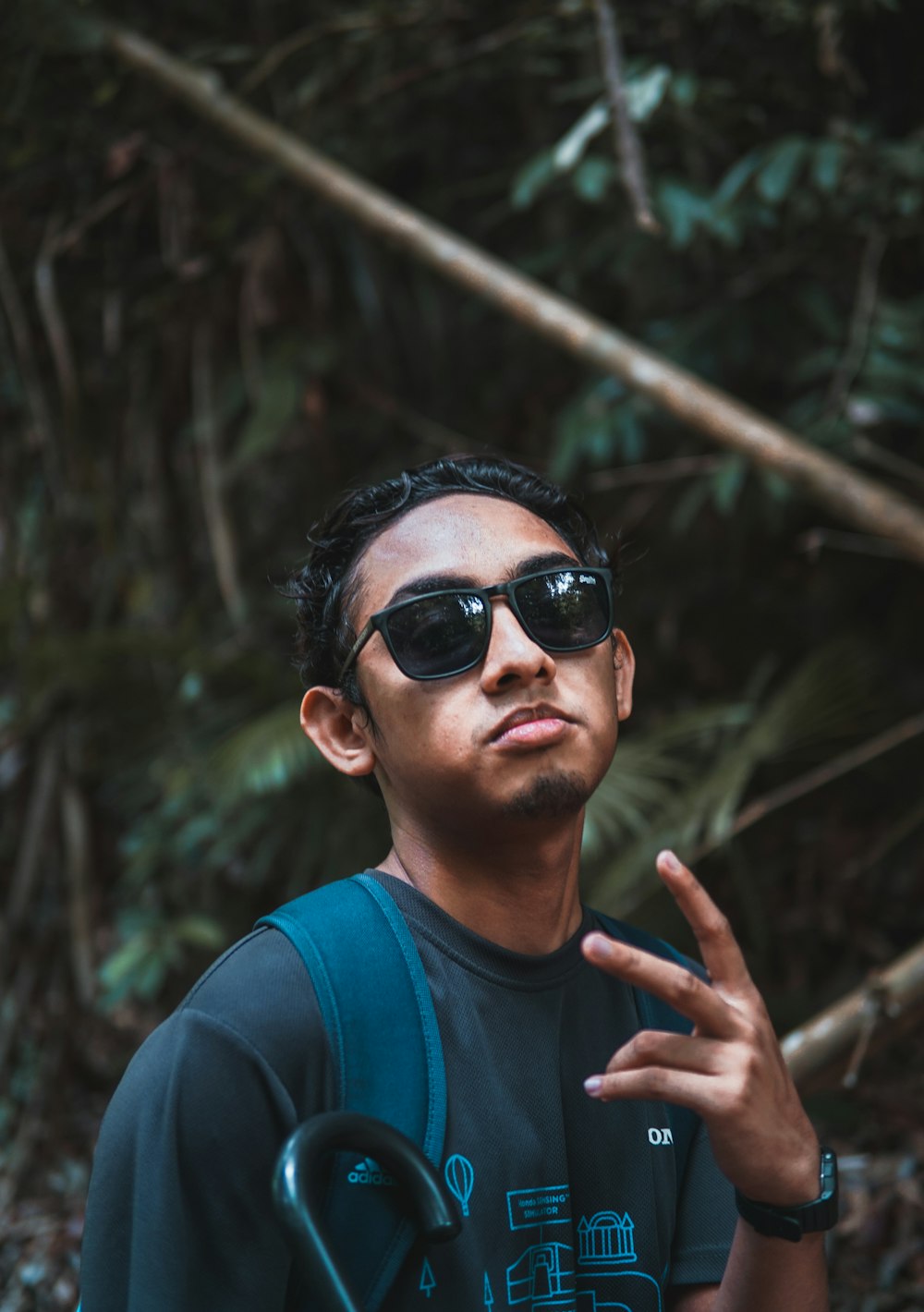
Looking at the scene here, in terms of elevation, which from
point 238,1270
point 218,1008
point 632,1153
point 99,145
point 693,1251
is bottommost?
point 693,1251

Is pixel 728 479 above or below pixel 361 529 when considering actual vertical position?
below

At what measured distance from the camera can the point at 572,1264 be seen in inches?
48.7

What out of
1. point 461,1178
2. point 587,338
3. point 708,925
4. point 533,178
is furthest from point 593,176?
point 461,1178

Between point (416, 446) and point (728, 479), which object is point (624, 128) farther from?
point (416, 446)

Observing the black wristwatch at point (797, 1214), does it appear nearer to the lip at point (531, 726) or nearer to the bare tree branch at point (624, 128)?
the lip at point (531, 726)

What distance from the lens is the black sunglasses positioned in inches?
50.0

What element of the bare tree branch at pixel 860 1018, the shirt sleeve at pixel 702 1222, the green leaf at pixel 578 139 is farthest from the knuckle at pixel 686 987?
the green leaf at pixel 578 139

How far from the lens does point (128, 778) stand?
3.84 metres

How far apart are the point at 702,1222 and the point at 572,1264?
22 cm

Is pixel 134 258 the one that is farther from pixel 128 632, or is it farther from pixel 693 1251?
pixel 693 1251

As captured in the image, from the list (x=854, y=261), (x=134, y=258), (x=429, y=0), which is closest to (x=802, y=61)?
(x=854, y=261)

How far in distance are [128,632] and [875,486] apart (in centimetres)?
209

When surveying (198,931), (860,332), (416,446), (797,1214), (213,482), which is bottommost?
(198,931)

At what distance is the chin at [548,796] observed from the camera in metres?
1.22
